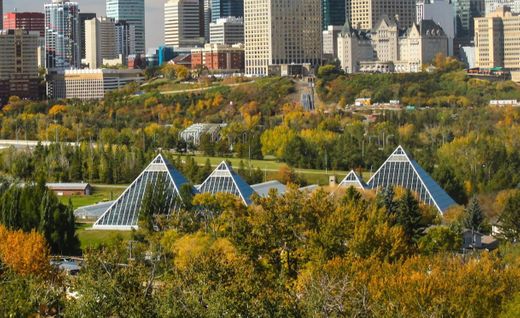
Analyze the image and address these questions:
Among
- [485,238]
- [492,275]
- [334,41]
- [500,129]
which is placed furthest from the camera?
[334,41]

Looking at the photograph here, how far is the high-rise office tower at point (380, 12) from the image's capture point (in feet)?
520

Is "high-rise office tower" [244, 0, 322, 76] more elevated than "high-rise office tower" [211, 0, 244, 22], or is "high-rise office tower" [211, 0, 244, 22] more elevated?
"high-rise office tower" [211, 0, 244, 22]

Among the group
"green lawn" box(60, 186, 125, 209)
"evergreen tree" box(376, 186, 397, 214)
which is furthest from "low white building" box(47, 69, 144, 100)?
"evergreen tree" box(376, 186, 397, 214)

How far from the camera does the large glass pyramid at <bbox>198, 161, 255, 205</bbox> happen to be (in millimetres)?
62812

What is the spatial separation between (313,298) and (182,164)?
46252 mm

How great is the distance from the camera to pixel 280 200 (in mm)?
42750

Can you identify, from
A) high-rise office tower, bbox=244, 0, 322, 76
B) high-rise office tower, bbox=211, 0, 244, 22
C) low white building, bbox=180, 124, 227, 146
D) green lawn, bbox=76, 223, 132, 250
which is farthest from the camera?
high-rise office tower, bbox=211, 0, 244, 22

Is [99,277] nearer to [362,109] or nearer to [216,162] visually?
[216,162]

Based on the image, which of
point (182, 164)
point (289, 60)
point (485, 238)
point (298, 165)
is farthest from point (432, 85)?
point (485, 238)

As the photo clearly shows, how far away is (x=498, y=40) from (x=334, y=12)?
105 feet

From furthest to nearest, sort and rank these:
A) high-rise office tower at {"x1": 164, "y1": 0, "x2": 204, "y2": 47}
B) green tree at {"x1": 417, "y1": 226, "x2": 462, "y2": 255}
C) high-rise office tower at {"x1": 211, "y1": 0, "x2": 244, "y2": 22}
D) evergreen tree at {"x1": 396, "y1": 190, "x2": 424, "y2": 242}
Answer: high-rise office tower at {"x1": 211, "y1": 0, "x2": 244, "y2": 22}, high-rise office tower at {"x1": 164, "y1": 0, "x2": 204, "y2": 47}, evergreen tree at {"x1": 396, "y1": 190, "x2": 424, "y2": 242}, green tree at {"x1": 417, "y1": 226, "x2": 462, "y2": 255}

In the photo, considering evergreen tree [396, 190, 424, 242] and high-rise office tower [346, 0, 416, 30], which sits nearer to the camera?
evergreen tree [396, 190, 424, 242]

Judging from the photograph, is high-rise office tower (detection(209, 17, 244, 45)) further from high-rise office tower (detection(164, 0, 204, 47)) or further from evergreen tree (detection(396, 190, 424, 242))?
evergreen tree (detection(396, 190, 424, 242))

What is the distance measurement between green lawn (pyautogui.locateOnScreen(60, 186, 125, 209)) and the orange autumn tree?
22.2 m
